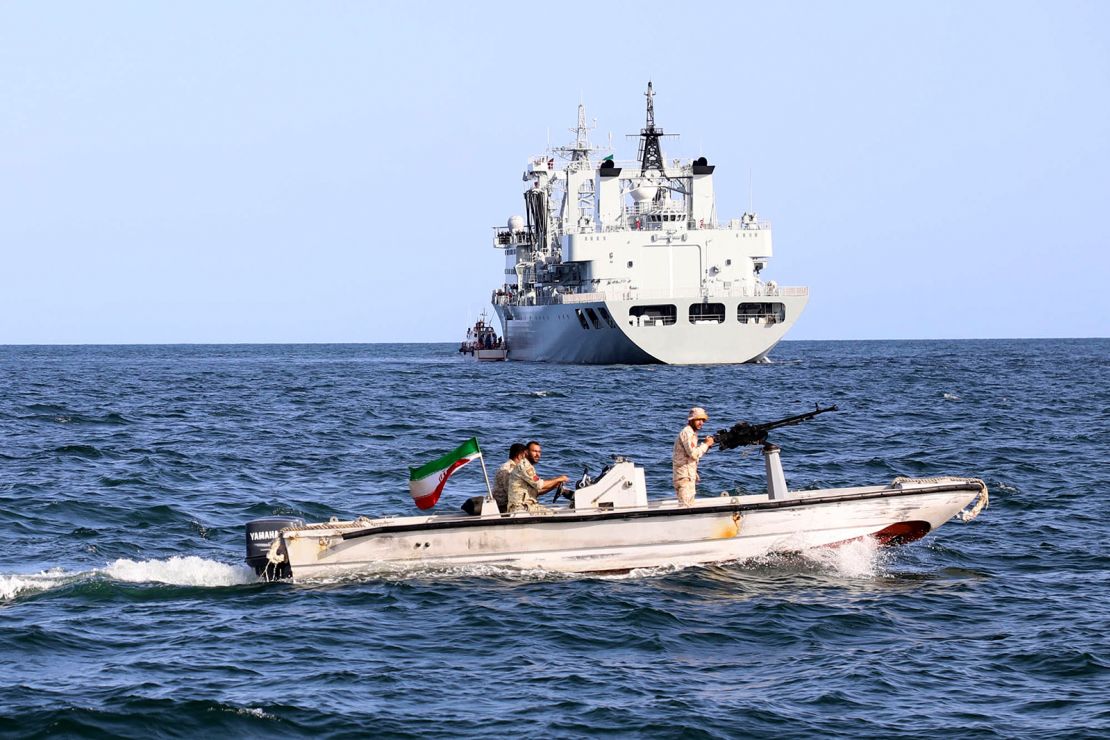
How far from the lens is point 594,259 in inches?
2820

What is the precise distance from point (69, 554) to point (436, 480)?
508 centimetres

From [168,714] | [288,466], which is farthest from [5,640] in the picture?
[288,466]

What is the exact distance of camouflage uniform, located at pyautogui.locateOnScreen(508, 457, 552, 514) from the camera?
1528cm

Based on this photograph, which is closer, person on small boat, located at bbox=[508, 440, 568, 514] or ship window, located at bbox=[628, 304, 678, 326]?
person on small boat, located at bbox=[508, 440, 568, 514]

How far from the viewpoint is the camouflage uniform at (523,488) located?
1528 centimetres

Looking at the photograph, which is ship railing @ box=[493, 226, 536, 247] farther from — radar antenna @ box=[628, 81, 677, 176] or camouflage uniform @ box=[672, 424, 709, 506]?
camouflage uniform @ box=[672, 424, 709, 506]

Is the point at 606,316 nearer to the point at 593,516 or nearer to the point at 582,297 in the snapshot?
the point at 582,297

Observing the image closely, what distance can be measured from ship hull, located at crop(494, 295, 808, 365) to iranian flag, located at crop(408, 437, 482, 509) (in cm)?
4933

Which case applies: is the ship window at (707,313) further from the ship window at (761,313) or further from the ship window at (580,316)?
the ship window at (580,316)

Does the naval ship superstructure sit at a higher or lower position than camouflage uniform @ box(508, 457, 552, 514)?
higher

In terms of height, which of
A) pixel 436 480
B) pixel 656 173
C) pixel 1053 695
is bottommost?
pixel 1053 695

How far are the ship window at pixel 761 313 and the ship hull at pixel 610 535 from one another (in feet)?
171

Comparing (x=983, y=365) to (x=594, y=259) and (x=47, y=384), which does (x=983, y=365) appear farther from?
(x=47, y=384)

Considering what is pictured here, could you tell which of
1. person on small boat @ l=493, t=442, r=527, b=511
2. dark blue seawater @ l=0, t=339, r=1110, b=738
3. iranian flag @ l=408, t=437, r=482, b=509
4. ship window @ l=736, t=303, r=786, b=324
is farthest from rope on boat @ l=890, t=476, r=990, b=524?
ship window @ l=736, t=303, r=786, b=324
